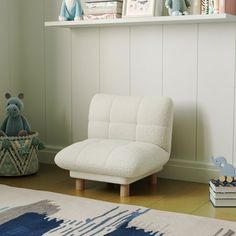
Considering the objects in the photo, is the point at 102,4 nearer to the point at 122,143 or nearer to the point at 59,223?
the point at 122,143

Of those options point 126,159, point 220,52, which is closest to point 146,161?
point 126,159

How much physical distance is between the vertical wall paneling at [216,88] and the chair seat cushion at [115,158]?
11.6 inches

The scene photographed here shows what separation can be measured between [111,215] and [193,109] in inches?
36.9

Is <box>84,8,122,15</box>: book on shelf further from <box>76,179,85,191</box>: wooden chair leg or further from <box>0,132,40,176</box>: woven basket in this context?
<box>76,179,85,191</box>: wooden chair leg

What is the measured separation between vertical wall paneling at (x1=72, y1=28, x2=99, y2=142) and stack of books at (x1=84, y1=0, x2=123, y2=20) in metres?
0.18

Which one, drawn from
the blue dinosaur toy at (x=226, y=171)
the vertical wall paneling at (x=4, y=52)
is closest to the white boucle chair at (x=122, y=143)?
the blue dinosaur toy at (x=226, y=171)

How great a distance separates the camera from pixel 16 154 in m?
3.17

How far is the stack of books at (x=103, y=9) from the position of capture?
3.06 meters

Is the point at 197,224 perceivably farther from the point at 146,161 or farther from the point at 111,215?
the point at 146,161

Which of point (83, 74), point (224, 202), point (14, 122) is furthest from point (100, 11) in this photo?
point (224, 202)

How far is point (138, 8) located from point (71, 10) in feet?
1.45

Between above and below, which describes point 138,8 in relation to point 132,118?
above

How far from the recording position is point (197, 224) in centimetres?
227

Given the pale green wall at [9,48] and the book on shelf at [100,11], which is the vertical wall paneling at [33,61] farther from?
the book on shelf at [100,11]
